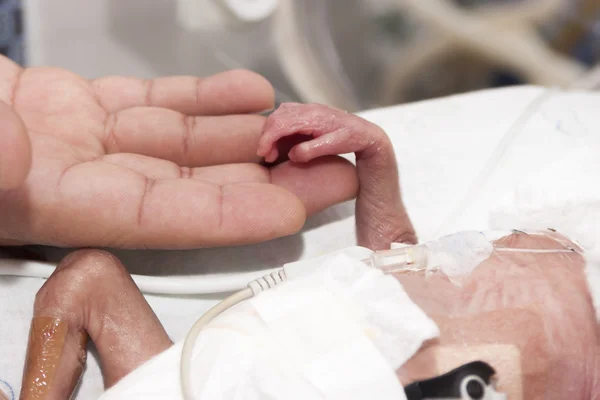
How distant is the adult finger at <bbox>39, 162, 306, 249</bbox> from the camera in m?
0.67

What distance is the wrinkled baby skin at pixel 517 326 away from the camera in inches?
21.8

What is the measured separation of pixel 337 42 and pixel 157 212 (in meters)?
1.01

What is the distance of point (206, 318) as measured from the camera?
556 millimetres

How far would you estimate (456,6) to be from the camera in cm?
147

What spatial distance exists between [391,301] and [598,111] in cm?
71

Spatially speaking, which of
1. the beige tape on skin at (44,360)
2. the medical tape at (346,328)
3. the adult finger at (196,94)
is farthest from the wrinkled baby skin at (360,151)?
the beige tape on skin at (44,360)

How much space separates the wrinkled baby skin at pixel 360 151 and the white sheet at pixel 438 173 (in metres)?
0.07

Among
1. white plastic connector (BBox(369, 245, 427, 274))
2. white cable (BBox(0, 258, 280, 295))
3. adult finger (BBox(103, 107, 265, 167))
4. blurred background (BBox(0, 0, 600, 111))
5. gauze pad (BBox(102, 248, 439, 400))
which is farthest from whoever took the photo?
blurred background (BBox(0, 0, 600, 111))

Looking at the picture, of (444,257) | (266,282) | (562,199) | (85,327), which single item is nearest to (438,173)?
(562,199)

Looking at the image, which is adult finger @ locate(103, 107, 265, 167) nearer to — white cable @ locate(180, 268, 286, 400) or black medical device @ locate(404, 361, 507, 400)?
white cable @ locate(180, 268, 286, 400)

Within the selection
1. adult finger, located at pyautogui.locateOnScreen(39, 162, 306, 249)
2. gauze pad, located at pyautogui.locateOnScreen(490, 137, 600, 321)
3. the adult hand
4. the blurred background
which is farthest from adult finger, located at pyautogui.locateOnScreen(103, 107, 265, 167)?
the blurred background

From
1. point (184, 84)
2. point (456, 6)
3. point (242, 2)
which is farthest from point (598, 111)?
point (242, 2)

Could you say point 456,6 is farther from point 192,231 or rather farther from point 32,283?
point 32,283

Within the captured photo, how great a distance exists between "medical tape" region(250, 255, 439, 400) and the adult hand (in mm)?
180
